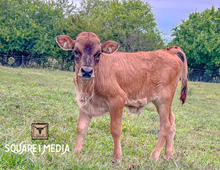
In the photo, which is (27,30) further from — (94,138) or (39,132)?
(39,132)

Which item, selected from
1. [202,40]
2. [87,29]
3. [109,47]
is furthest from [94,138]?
[202,40]

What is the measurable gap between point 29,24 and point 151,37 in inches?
795

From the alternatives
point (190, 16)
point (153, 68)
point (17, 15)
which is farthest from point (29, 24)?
point (153, 68)

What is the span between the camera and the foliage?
3878 cm

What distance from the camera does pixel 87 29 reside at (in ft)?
123

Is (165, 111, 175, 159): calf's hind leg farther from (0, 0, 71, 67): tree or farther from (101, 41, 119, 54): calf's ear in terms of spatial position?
(0, 0, 71, 67): tree

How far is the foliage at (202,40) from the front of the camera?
38781 millimetres

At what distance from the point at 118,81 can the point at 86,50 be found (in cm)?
99

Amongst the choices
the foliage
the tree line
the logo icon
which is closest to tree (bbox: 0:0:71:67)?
the tree line

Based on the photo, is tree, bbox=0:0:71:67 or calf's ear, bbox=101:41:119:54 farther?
tree, bbox=0:0:71:67

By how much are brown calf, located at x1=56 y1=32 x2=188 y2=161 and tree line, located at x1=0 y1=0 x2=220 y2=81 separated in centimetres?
2778

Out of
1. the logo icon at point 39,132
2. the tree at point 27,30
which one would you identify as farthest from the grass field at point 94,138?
the tree at point 27,30

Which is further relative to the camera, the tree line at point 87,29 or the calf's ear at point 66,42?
the tree line at point 87,29

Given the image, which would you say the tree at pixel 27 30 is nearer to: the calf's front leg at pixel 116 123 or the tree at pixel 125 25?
the tree at pixel 125 25
